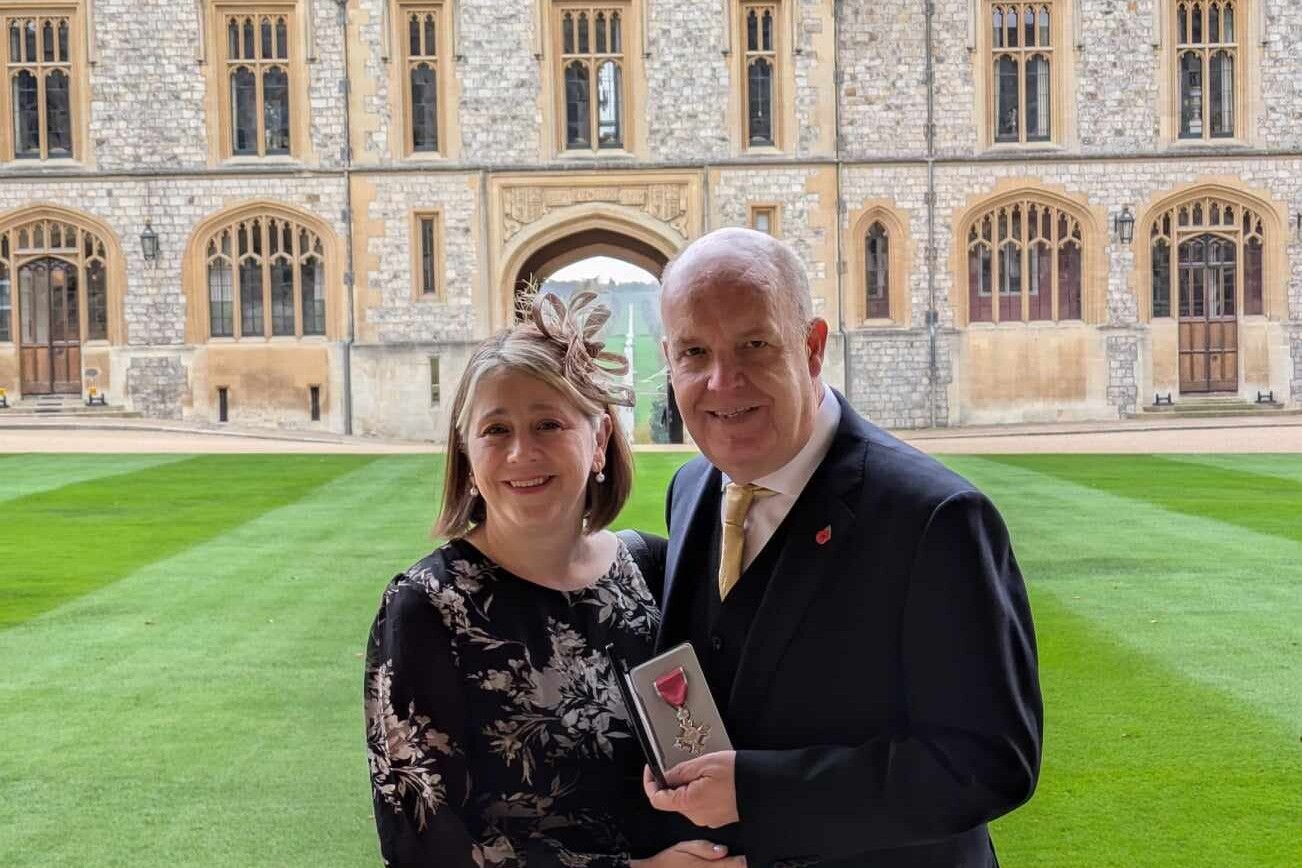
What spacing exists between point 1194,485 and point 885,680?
11.6 metres

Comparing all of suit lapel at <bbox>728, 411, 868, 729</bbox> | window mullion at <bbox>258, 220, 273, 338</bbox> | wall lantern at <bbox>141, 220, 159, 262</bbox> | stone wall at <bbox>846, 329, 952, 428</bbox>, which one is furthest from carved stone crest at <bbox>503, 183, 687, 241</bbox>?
suit lapel at <bbox>728, 411, 868, 729</bbox>

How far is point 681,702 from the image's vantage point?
2.15 meters

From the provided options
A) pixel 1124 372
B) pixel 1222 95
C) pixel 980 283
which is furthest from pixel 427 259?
pixel 1222 95

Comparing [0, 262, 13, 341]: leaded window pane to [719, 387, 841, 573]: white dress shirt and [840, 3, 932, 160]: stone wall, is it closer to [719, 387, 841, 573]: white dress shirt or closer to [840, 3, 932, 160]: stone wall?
[840, 3, 932, 160]: stone wall

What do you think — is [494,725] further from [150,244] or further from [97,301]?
[97,301]

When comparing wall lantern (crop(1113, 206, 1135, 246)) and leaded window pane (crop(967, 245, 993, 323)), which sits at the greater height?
wall lantern (crop(1113, 206, 1135, 246))

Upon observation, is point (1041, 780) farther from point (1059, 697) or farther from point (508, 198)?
point (508, 198)

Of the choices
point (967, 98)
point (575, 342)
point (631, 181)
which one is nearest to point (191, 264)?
point (631, 181)

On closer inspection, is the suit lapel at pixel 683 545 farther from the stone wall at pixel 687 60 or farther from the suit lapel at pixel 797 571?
the stone wall at pixel 687 60

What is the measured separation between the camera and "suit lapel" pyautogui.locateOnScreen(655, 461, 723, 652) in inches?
95.2

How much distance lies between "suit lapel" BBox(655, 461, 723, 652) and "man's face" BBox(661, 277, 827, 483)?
0.19 meters

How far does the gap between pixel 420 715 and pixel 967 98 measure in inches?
889

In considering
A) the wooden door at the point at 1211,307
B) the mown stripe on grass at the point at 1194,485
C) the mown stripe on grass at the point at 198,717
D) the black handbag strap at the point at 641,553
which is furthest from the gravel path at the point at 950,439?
the black handbag strap at the point at 641,553

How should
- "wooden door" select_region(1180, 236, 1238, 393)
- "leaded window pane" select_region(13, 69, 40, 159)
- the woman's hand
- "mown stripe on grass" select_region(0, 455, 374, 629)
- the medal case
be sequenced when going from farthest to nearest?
"wooden door" select_region(1180, 236, 1238, 393) → "leaded window pane" select_region(13, 69, 40, 159) → "mown stripe on grass" select_region(0, 455, 374, 629) → the woman's hand → the medal case
